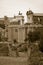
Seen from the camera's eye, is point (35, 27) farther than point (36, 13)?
No

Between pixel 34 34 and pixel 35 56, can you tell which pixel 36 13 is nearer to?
pixel 34 34

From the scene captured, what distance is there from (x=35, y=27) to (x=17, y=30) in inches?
68.4

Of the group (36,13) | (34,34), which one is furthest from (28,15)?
(34,34)

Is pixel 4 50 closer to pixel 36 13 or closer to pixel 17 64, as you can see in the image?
pixel 17 64

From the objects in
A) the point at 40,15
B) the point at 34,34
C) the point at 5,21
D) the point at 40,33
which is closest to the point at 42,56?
the point at 34,34

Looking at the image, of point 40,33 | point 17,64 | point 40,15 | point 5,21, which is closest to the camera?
point 17,64

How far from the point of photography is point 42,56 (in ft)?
37.2

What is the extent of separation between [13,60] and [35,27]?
13.5 m

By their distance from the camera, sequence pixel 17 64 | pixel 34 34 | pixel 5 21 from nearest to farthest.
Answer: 1. pixel 17 64
2. pixel 34 34
3. pixel 5 21

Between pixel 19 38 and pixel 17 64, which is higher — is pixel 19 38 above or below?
below

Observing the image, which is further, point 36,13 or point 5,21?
point 5,21

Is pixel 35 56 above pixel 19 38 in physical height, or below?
above

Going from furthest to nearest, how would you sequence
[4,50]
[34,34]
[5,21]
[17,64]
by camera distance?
1. [5,21]
2. [34,34]
3. [4,50]
4. [17,64]

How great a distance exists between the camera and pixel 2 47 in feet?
45.2
